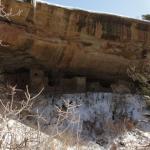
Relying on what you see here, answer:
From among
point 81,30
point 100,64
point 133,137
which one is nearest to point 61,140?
point 133,137

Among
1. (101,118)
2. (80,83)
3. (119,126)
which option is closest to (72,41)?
(80,83)

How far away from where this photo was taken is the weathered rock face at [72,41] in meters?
10.7

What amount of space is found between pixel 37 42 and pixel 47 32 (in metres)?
0.35

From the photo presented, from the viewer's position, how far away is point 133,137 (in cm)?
1090

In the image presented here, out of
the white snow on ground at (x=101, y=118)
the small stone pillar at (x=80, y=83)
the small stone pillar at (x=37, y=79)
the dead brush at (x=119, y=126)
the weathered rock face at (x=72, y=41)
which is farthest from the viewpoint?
the small stone pillar at (x=80, y=83)

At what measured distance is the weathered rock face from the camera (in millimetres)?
10719

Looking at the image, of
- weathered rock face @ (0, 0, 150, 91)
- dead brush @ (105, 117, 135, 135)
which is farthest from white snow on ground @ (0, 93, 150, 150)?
weathered rock face @ (0, 0, 150, 91)

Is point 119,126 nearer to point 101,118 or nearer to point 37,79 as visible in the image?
point 101,118

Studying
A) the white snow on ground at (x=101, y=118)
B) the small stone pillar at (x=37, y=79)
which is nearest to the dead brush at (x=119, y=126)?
the white snow on ground at (x=101, y=118)

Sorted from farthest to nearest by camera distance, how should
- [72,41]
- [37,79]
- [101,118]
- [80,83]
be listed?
1. [80,83]
2. [37,79]
3. [101,118]
4. [72,41]

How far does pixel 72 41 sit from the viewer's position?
11547 mm

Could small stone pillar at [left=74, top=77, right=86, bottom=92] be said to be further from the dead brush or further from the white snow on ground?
the dead brush

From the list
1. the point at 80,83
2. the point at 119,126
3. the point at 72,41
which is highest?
the point at 72,41

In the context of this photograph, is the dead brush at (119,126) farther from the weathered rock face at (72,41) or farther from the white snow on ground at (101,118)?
the weathered rock face at (72,41)
